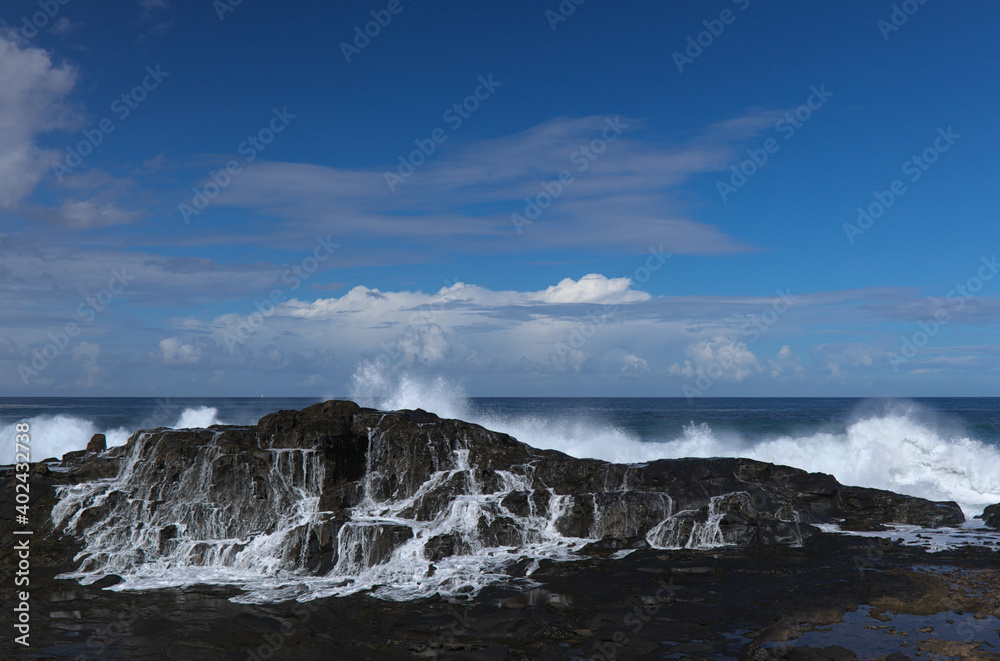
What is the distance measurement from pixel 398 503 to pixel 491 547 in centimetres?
358

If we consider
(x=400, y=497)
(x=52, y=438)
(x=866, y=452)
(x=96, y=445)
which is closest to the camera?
(x=400, y=497)

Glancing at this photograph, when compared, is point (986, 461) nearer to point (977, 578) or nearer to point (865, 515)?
point (865, 515)

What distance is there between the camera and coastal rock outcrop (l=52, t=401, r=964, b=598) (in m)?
18.8

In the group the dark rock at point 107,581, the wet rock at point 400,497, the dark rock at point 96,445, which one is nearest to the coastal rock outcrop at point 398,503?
the wet rock at point 400,497

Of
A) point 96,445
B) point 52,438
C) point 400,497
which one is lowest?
point 400,497

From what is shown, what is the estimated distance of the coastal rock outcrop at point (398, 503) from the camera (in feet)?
61.8

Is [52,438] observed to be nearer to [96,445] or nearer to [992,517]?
[96,445]

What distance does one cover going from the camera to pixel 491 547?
1980cm

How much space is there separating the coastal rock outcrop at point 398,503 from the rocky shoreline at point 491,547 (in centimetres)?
7

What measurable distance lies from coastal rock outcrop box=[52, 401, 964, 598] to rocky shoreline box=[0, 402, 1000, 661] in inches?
2.7

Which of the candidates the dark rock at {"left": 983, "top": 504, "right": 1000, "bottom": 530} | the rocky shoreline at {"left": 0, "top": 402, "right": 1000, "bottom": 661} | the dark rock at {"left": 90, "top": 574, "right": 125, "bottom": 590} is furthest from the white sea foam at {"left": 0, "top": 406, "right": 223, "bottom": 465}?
the dark rock at {"left": 983, "top": 504, "right": 1000, "bottom": 530}

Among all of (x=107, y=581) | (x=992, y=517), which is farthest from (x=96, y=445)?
(x=992, y=517)

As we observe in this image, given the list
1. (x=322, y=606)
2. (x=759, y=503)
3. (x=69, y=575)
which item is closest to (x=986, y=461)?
(x=759, y=503)

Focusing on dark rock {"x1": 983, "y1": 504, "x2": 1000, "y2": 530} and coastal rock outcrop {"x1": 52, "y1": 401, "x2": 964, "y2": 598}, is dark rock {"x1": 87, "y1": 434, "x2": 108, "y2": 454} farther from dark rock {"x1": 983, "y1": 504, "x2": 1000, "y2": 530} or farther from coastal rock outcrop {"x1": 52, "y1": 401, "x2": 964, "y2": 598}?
dark rock {"x1": 983, "y1": 504, "x2": 1000, "y2": 530}
